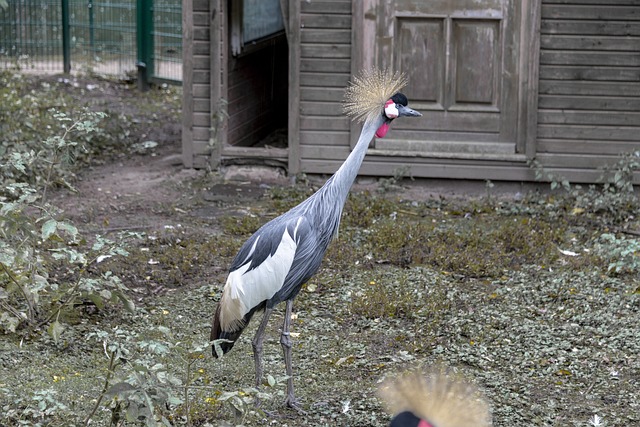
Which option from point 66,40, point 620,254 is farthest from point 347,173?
point 66,40

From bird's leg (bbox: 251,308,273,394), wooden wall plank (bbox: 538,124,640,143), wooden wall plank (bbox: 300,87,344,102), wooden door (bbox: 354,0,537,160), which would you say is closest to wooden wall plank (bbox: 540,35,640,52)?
wooden door (bbox: 354,0,537,160)

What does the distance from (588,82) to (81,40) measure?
8.91m

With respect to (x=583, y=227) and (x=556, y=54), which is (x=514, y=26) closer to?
(x=556, y=54)

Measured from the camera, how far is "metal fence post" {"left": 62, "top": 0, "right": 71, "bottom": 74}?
51.3ft

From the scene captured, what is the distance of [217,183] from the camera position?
32.8 feet

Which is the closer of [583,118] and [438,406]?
[438,406]

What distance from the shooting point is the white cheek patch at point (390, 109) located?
18.4ft

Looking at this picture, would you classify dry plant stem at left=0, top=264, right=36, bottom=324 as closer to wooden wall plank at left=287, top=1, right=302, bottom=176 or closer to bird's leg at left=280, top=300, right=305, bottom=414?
bird's leg at left=280, top=300, right=305, bottom=414

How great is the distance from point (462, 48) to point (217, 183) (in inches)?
105

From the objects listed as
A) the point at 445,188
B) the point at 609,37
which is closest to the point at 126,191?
the point at 445,188

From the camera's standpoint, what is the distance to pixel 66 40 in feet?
51.6

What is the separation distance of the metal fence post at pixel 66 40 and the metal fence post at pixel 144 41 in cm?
122

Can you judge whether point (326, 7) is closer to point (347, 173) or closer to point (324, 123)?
point (324, 123)

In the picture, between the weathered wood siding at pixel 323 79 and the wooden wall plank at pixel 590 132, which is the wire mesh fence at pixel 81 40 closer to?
the weathered wood siding at pixel 323 79
